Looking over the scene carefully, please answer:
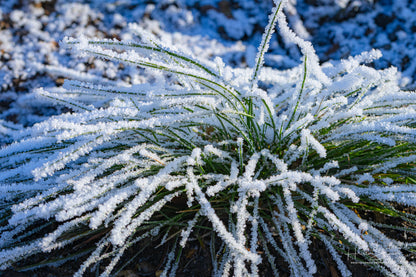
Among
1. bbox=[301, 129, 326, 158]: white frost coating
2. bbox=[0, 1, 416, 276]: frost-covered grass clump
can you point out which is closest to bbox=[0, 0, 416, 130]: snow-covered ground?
bbox=[0, 1, 416, 276]: frost-covered grass clump

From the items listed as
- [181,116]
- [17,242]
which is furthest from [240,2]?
[17,242]

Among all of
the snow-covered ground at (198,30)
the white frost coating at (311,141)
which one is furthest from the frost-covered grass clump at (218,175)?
the snow-covered ground at (198,30)

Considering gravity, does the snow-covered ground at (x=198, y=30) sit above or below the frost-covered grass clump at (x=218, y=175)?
above

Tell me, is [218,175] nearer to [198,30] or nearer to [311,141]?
[311,141]

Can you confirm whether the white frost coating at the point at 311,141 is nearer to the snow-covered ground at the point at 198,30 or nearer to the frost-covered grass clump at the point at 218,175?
the frost-covered grass clump at the point at 218,175

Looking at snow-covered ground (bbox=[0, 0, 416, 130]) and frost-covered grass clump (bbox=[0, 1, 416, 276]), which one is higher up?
snow-covered ground (bbox=[0, 0, 416, 130])

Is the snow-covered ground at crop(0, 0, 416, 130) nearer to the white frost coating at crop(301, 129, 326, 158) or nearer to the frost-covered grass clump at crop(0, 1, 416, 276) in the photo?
the frost-covered grass clump at crop(0, 1, 416, 276)
